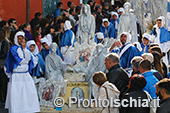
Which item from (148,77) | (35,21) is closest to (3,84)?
(35,21)

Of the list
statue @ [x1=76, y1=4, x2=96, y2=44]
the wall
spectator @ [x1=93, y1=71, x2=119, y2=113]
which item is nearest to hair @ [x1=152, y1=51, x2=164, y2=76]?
spectator @ [x1=93, y1=71, x2=119, y2=113]

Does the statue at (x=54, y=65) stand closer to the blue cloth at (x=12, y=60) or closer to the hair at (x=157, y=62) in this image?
the blue cloth at (x=12, y=60)

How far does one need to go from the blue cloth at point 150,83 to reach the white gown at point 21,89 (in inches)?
153

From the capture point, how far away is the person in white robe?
1137 cm

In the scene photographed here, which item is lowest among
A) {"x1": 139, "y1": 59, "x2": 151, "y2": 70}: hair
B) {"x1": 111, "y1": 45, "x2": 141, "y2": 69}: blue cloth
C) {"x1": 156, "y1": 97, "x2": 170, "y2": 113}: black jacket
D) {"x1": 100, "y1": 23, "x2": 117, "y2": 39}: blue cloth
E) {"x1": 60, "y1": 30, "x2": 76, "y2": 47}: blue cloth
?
{"x1": 156, "y1": 97, "x2": 170, "y2": 113}: black jacket

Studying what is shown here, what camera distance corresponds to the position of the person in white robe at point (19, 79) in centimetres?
1137

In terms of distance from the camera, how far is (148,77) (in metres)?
8.46

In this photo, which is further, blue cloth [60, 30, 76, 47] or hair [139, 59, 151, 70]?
blue cloth [60, 30, 76, 47]

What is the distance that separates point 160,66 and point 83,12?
5.94 m

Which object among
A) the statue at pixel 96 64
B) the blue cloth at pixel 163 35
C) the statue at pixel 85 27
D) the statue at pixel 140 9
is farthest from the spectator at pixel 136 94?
the statue at pixel 140 9

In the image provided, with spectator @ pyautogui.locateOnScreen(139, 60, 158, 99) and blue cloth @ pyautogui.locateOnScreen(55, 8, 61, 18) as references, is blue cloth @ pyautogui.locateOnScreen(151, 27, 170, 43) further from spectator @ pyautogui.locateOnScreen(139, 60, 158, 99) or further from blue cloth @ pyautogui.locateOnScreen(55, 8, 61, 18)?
spectator @ pyautogui.locateOnScreen(139, 60, 158, 99)

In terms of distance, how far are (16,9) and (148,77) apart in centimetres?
966

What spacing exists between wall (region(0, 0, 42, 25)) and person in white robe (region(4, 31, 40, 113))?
4789 millimetres

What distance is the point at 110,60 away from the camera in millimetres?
8758
